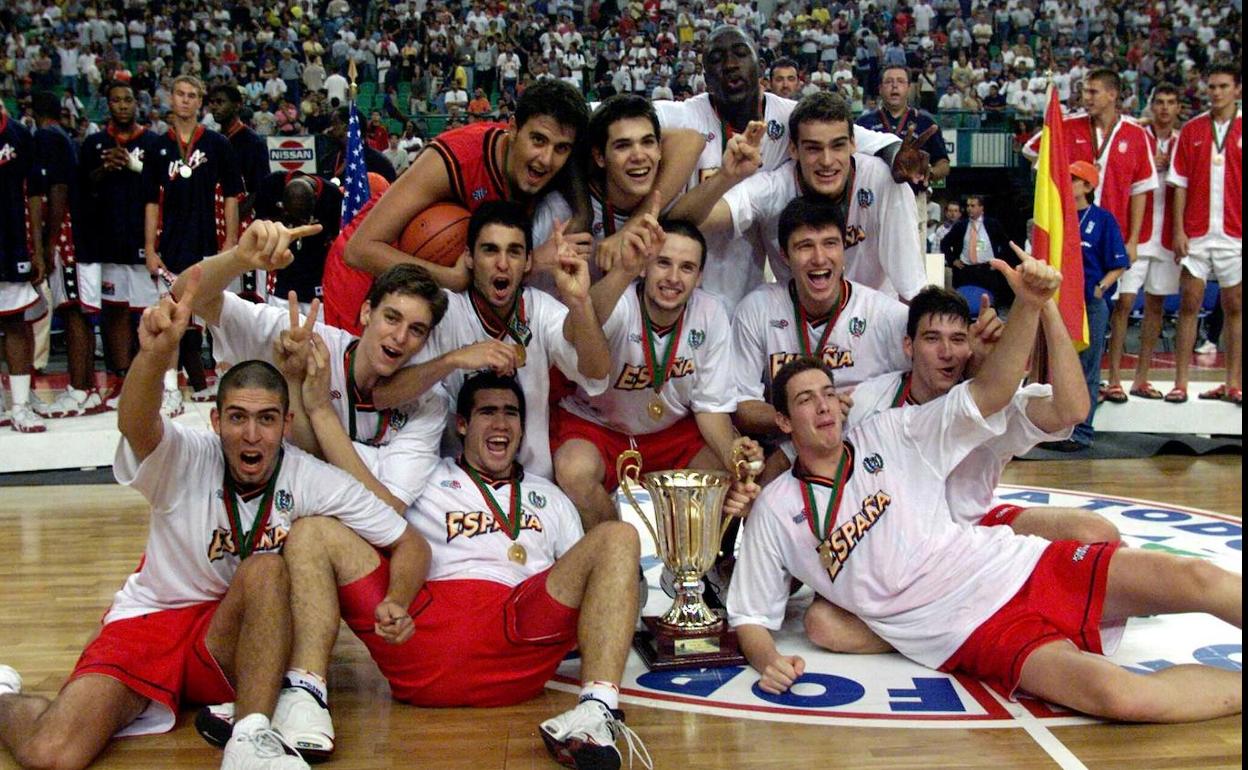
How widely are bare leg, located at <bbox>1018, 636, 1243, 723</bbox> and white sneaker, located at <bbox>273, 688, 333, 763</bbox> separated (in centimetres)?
200

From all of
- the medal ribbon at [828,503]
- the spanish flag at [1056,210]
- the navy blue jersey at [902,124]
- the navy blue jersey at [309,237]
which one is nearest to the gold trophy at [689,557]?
the medal ribbon at [828,503]

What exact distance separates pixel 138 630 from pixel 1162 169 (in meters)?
7.84

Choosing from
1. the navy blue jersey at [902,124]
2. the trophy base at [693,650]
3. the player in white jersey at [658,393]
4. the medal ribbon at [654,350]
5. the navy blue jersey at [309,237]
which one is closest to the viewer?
the trophy base at [693,650]

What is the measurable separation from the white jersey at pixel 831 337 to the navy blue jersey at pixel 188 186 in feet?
16.1

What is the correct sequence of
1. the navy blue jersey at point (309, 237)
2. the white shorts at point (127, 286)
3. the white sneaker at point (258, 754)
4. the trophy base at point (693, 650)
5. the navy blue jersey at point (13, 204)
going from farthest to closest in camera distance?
the white shorts at point (127, 286), the navy blue jersey at point (309, 237), the navy blue jersey at point (13, 204), the trophy base at point (693, 650), the white sneaker at point (258, 754)

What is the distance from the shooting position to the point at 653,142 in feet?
14.2

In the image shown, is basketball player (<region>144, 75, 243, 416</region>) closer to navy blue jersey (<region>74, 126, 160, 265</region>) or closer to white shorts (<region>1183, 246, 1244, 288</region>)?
navy blue jersey (<region>74, 126, 160, 265</region>)

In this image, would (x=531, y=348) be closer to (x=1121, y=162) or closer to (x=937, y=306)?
(x=937, y=306)

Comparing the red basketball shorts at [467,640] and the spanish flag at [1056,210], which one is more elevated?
the spanish flag at [1056,210]

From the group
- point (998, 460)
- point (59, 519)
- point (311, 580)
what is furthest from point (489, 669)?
point (59, 519)

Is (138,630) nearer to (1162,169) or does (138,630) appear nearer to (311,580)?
(311,580)

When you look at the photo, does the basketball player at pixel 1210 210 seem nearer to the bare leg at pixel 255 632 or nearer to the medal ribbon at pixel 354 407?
the medal ribbon at pixel 354 407

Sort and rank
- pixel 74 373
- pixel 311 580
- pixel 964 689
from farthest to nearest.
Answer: pixel 74 373, pixel 964 689, pixel 311 580

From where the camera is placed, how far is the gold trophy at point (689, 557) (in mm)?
3939
